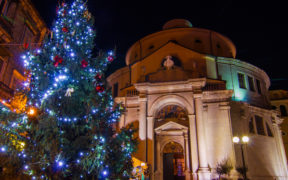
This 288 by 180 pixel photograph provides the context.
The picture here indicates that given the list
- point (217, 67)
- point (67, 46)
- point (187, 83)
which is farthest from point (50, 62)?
point (217, 67)

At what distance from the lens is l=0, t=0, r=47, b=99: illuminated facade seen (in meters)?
15.2

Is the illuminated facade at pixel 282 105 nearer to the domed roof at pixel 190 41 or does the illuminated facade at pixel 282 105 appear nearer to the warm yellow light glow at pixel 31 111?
the domed roof at pixel 190 41

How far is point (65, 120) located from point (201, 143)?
13644mm

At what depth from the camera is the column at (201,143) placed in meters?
18.0

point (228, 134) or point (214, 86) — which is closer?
point (228, 134)

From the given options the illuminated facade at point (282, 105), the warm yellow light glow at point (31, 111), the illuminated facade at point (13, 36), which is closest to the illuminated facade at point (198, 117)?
the illuminated facade at point (13, 36)

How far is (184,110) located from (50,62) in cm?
1504

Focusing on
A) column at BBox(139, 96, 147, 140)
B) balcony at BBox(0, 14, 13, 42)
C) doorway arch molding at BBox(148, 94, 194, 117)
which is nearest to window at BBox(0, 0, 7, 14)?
balcony at BBox(0, 14, 13, 42)

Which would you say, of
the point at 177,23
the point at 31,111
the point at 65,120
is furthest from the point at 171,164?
the point at 177,23

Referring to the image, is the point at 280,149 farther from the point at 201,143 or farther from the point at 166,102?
the point at 166,102

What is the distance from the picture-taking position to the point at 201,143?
19172 mm

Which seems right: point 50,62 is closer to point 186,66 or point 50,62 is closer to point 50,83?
point 50,83

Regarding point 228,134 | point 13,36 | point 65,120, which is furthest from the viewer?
point 228,134

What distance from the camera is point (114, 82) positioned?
105 ft
